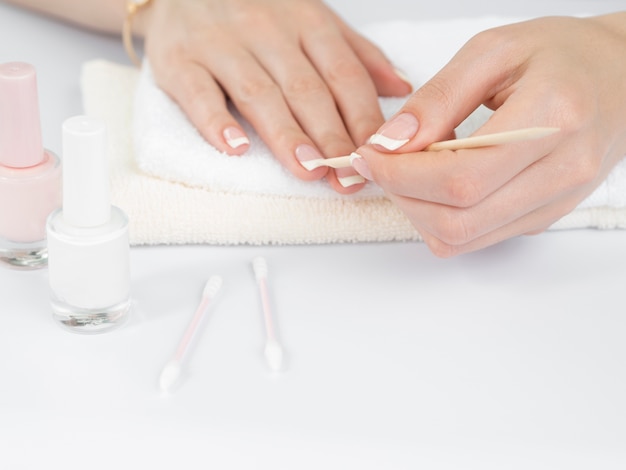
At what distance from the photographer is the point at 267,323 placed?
2.23ft

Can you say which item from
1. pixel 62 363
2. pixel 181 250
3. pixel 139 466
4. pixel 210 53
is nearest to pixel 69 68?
pixel 210 53

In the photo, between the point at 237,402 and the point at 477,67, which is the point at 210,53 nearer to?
the point at 477,67

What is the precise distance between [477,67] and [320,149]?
0.53ft

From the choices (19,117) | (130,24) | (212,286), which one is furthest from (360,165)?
(130,24)

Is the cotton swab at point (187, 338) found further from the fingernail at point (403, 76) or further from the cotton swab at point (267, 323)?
the fingernail at point (403, 76)

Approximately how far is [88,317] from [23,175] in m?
0.12

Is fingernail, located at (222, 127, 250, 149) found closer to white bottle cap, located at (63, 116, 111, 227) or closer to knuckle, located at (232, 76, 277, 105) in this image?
knuckle, located at (232, 76, 277, 105)

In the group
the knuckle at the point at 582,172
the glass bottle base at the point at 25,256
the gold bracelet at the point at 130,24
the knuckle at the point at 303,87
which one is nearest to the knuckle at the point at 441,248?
the knuckle at the point at 582,172

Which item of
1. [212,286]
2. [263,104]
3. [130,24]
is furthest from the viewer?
[130,24]

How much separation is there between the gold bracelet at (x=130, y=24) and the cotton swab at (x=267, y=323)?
37 centimetres

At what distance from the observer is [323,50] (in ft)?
2.92

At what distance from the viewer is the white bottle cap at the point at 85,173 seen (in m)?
0.60

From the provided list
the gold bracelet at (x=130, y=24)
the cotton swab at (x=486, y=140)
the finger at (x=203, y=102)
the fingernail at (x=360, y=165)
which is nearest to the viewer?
the cotton swab at (x=486, y=140)

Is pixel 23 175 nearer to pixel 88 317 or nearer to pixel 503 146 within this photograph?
pixel 88 317
